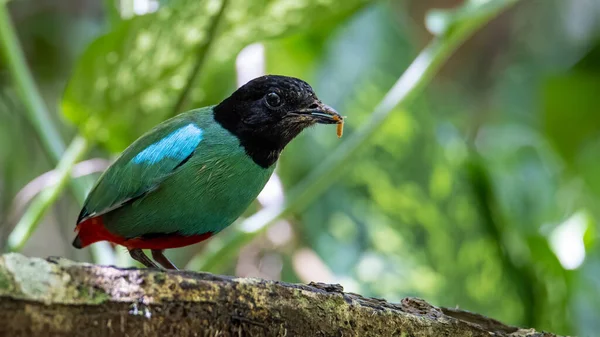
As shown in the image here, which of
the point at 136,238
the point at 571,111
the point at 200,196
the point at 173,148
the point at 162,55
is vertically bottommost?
the point at 136,238

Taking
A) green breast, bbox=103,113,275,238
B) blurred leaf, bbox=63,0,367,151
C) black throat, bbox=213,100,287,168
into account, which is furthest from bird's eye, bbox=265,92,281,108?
blurred leaf, bbox=63,0,367,151

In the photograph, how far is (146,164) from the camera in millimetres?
2426

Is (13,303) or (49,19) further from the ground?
(49,19)

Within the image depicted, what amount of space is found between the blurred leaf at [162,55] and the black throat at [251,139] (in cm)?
72

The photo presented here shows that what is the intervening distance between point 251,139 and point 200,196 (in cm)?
34

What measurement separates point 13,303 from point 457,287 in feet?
10.1

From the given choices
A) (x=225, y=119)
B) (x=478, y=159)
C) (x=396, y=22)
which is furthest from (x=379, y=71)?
(x=225, y=119)

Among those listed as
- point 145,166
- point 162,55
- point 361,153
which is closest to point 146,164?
point 145,166

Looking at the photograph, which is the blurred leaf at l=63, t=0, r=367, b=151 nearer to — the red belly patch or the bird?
the bird

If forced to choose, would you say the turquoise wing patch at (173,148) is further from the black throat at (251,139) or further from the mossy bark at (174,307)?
the mossy bark at (174,307)

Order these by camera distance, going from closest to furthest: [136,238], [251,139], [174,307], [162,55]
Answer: [174,307], [136,238], [251,139], [162,55]

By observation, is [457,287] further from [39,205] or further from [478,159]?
[39,205]

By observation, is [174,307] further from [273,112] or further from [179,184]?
[273,112]

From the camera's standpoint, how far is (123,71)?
3277 millimetres
